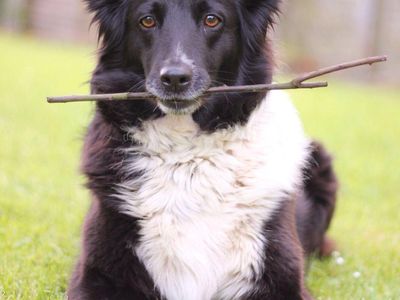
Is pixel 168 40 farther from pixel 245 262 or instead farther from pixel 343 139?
pixel 343 139

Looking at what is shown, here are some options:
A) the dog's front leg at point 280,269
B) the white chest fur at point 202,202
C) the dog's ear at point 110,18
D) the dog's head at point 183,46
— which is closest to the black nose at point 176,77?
the dog's head at point 183,46

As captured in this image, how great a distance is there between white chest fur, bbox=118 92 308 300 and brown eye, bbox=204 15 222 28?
20.0 inches

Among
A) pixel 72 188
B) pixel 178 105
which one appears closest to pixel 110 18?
pixel 178 105

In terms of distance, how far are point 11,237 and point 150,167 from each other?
172cm

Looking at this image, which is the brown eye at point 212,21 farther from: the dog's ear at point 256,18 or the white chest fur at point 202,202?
the white chest fur at point 202,202

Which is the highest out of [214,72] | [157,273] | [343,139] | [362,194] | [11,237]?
[214,72]

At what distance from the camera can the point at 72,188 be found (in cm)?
678

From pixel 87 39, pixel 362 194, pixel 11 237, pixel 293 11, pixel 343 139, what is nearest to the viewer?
pixel 11 237

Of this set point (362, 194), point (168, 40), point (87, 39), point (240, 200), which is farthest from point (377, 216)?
point (87, 39)

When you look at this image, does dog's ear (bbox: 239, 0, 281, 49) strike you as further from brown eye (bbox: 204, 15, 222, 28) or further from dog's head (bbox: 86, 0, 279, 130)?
brown eye (bbox: 204, 15, 222, 28)

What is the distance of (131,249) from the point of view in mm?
3619

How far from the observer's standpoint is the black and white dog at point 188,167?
360cm

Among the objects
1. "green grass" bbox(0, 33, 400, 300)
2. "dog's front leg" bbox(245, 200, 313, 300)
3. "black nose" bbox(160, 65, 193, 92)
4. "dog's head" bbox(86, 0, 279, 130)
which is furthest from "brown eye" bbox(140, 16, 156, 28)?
"dog's front leg" bbox(245, 200, 313, 300)

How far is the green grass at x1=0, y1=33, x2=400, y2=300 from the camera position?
454 centimetres
